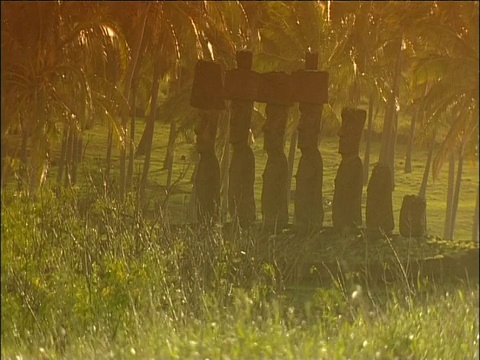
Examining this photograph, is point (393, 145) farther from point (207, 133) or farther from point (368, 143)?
point (207, 133)

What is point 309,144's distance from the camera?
14.9ft

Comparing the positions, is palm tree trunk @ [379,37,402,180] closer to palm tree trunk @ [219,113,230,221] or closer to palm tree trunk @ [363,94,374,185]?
palm tree trunk @ [363,94,374,185]

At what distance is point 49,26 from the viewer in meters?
4.28

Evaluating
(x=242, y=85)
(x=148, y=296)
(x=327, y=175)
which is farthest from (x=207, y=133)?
(x=148, y=296)

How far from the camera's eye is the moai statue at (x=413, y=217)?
4.63 m

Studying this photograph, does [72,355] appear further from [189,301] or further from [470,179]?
[470,179]

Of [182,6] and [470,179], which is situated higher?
[182,6]

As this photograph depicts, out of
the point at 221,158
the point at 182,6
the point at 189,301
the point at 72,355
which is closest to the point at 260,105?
the point at 221,158

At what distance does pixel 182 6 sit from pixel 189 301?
1.46 m

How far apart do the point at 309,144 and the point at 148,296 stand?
111 centimetres

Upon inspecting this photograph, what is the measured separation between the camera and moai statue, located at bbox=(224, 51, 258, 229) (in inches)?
175

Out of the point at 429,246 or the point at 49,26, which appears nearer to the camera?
the point at 49,26

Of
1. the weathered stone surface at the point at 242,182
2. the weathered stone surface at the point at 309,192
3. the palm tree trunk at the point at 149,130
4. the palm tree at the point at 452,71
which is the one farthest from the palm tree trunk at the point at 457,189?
the palm tree trunk at the point at 149,130

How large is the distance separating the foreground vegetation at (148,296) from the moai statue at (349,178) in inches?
12.4
